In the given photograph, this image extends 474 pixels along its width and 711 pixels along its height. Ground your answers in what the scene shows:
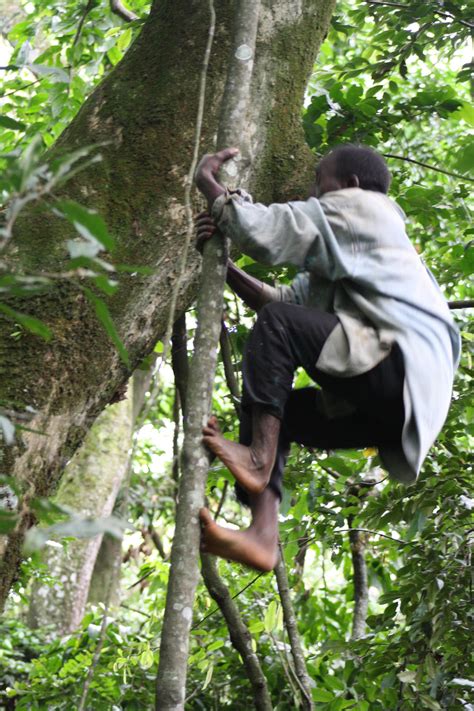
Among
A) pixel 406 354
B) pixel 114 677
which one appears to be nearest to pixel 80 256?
pixel 406 354

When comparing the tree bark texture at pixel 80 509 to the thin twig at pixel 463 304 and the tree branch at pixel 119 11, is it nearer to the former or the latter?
the tree branch at pixel 119 11

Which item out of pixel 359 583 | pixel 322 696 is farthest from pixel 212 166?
pixel 359 583

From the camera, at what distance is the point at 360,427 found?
2662 mm

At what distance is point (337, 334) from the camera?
7.75 feet

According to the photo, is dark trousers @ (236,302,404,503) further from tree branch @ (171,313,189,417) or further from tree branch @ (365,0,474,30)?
tree branch @ (365,0,474,30)

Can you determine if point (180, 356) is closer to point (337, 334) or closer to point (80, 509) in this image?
point (337, 334)

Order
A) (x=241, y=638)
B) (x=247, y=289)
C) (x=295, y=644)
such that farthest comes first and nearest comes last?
(x=241, y=638) → (x=295, y=644) → (x=247, y=289)

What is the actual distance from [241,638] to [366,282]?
181 centimetres

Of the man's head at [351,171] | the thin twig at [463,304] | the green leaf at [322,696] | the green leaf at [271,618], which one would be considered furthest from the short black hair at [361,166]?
the green leaf at [322,696]

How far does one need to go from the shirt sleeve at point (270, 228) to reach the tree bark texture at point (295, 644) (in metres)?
1.60

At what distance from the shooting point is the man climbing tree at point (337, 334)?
2287mm

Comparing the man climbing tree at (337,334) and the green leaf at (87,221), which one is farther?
the man climbing tree at (337,334)

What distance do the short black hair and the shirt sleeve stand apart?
11.6 inches

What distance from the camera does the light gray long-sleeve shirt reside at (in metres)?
2.29
